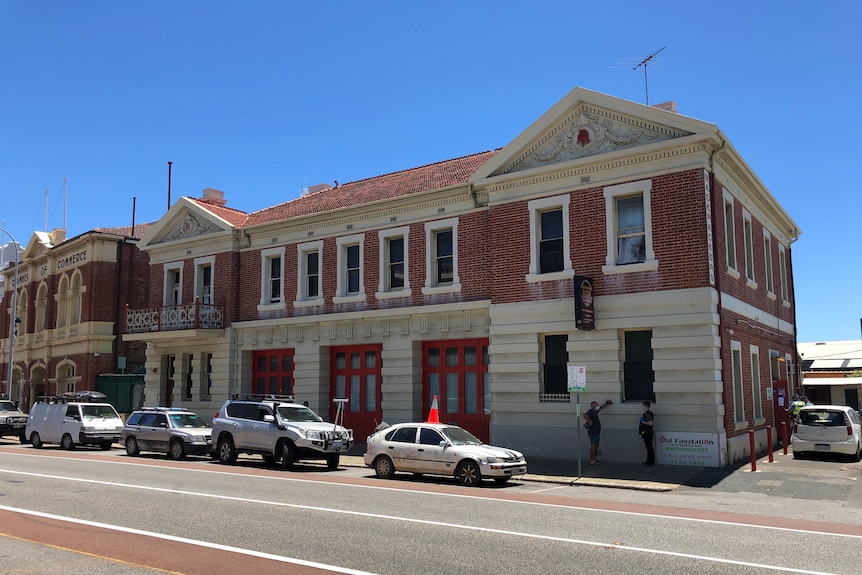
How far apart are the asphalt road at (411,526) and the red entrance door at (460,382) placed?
19.0ft

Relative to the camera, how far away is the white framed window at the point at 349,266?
2616 centimetres

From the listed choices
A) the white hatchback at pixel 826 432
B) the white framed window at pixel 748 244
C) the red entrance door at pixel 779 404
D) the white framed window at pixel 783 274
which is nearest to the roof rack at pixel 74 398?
the white framed window at pixel 748 244

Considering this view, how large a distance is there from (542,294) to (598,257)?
192 cm

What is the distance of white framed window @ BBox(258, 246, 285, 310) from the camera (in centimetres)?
2853

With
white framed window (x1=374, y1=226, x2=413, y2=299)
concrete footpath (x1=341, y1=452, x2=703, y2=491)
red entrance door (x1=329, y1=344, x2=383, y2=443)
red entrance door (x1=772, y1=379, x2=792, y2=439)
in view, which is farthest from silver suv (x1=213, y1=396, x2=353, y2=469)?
red entrance door (x1=772, y1=379, x2=792, y2=439)

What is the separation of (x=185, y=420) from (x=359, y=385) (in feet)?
19.4

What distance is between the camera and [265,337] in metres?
28.4

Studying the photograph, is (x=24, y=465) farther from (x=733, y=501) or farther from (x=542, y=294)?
(x=733, y=501)

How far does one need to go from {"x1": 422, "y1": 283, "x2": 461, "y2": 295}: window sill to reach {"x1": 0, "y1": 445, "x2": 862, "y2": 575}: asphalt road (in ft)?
24.5

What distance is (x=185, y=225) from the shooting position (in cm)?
3184

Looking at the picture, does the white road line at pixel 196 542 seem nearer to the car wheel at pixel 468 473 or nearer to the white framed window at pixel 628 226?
the car wheel at pixel 468 473

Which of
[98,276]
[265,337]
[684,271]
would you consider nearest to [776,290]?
[684,271]

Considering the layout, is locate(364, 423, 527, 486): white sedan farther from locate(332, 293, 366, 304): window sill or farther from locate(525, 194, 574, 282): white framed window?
locate(332, 293, 366, 304): window sill

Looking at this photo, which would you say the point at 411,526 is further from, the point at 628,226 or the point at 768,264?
the point at 768,264
